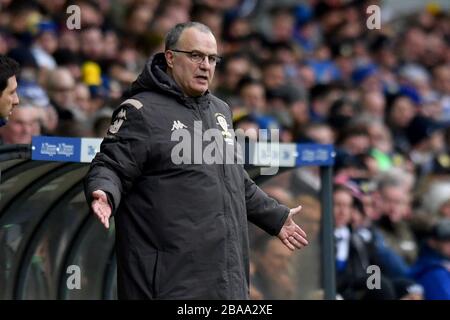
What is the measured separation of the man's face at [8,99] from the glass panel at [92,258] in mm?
1815

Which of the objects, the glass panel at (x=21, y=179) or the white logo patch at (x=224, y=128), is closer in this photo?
the white logo patch at (x=224, y=128)

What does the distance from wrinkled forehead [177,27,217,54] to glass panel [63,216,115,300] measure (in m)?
2.18

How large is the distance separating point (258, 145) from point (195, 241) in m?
2.05

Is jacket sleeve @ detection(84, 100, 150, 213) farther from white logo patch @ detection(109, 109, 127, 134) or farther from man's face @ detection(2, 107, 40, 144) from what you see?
man's face @ detection(2, 107, 40, 144)

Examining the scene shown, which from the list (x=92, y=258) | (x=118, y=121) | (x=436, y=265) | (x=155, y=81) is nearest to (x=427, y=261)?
(x=436, y=265)

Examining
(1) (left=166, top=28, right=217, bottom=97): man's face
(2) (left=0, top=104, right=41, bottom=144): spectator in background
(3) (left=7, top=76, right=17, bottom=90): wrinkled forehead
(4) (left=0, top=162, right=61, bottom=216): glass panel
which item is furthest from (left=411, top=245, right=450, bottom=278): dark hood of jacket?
(3) (left=7, top=76, right=17, bottom=90): wrinkled forehead

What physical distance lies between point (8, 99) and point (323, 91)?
8338 mm

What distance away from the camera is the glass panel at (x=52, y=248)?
320 inches

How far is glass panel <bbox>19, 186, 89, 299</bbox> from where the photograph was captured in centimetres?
812

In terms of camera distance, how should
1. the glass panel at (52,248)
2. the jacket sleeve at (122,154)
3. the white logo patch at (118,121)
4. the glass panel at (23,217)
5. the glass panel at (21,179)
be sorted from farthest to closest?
the glass panel at (52,248)
the glass panel at (23,217)
the glass panel at (21,179)
the white logo patch at (118,121)
the jacket sleeve at (122,154)

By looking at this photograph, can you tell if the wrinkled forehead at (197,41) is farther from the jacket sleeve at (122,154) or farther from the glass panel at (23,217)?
→ the glass panel at (23,217)

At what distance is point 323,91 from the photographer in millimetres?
14664

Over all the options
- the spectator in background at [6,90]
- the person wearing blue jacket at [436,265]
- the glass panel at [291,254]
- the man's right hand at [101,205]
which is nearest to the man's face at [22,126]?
the glass panel at [291,254]

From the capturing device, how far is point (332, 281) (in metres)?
8.91
